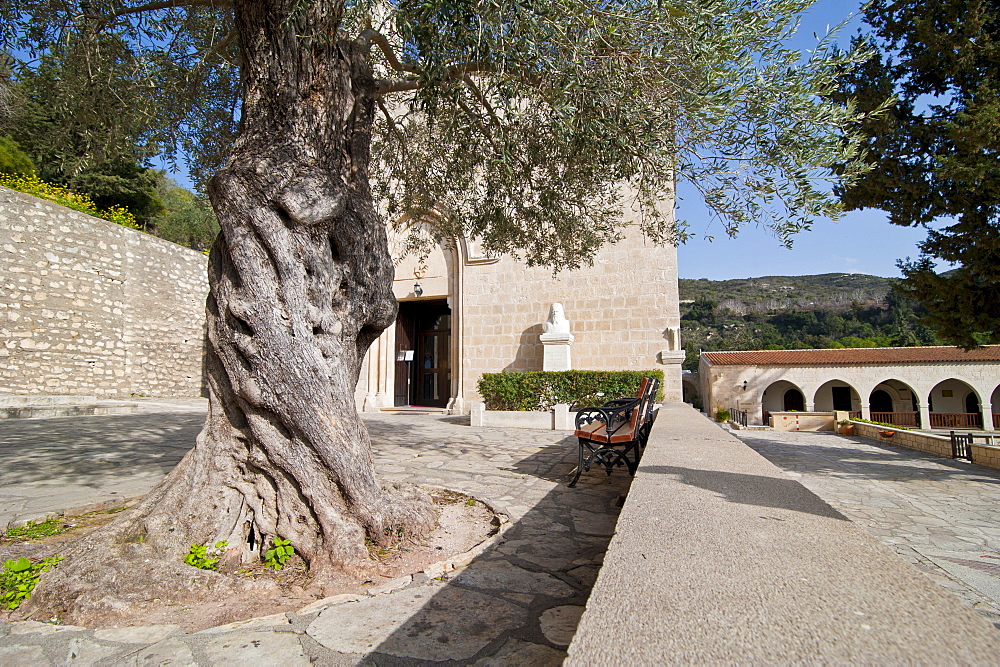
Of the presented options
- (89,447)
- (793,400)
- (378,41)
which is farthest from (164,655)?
(793,400)

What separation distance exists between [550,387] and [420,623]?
899cm

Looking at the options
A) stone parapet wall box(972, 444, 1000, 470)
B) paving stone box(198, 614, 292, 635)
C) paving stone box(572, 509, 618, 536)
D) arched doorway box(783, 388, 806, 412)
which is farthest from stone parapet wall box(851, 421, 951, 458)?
arched doorway box(783, 388, 806, 412)

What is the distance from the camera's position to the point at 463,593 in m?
2.38

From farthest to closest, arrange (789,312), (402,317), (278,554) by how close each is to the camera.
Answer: (789,312)
(402,317)
(278,554)

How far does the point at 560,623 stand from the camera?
2.09 metres

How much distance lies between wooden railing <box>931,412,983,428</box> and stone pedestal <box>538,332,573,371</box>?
1096 inches

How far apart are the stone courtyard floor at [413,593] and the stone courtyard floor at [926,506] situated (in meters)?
1.84

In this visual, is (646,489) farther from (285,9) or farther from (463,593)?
(285,9)

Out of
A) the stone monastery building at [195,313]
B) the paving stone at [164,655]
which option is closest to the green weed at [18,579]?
the paving stone at [164,655]

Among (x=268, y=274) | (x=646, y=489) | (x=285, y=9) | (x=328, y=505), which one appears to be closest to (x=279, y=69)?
(x=285, y=9)

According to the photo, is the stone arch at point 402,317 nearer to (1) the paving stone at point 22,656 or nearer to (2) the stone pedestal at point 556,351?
(2) the stone pedestal at point 556,351

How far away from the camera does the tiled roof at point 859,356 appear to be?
25422mm

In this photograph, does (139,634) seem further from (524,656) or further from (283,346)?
(524,656)

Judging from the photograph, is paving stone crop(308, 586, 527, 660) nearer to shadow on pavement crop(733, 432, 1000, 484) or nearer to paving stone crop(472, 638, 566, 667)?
paving stone crop(472, 638, 566, 667)
